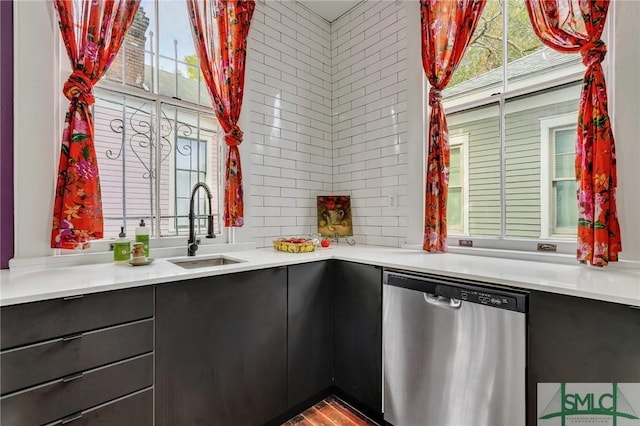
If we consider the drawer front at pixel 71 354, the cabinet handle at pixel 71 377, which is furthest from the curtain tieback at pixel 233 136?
the cabinet handle at pixel 71 377

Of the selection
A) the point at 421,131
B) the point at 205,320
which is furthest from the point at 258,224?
the point at 421,131

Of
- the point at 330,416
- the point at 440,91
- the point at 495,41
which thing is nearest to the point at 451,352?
the point at 330,416

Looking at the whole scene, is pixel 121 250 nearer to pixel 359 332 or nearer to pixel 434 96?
pixel 359 332

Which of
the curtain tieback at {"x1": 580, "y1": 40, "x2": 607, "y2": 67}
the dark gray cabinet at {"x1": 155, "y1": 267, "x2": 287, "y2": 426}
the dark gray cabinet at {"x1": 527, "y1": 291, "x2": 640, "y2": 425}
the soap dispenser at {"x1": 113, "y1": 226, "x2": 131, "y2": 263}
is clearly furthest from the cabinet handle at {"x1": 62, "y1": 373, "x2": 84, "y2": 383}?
the curtain tieback at {"x1": 580, "y1": 40, "x2": 607, "y2": 67}

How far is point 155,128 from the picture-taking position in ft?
6.23

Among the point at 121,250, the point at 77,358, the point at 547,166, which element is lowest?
the point at 77,358

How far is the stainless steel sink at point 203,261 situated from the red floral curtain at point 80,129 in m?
0.46

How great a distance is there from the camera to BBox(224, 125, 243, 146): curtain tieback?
209 centimetres

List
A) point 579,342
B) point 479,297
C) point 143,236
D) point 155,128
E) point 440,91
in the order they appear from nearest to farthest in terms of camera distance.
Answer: point 579,342 → point 479,297 → point 143,236 → point 155,128 → point 440,91

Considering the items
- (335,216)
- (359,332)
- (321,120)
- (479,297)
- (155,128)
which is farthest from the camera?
(321,120)

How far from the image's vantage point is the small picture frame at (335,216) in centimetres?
263

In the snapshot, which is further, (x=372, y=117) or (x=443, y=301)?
(x=372, y=117)

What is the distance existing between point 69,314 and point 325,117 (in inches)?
95.6

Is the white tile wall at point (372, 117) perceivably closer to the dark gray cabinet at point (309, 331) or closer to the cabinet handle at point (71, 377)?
the dark gray cabinet at point (309, 331)
